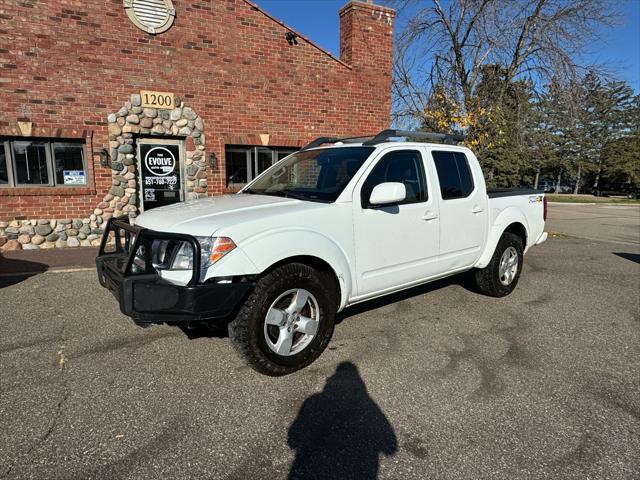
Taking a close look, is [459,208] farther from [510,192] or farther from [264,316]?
[264,316]

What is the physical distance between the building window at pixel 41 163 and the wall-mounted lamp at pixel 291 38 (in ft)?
16.0

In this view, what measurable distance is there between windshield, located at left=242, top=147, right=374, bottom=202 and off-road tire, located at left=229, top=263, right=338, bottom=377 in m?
0.72

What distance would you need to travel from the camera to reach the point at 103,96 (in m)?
8.33

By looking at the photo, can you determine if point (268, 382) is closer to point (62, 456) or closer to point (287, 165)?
point (62, 456)

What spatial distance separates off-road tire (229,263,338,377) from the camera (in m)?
3.03

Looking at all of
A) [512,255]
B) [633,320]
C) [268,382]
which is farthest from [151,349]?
[633,320]

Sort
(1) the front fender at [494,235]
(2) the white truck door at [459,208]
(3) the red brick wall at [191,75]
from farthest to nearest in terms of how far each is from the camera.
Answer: (3) the red brick wall at [191,75] < (1) the front fender at [494,235] < (2) the white truck door at [459,208]

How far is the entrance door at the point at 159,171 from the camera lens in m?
8.92

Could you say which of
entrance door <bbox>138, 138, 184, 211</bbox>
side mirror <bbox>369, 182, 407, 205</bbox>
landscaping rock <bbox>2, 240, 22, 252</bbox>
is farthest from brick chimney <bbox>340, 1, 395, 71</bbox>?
landscaping rock <bbox>2, 240, 22, 252</bbox>

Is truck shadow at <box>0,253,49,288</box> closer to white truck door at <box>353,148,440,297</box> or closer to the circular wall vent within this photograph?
the circular wall vent

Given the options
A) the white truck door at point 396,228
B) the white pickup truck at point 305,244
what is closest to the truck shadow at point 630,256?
the white pickup truck at point 305,244

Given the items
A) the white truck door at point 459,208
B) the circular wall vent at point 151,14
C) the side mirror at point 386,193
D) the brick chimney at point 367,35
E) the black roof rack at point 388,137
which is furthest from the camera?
the brick chimney at point 367,35

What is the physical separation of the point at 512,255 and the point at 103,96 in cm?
782

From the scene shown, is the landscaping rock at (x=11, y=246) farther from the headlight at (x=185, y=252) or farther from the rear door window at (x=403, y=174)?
the rear door window at (x=403, y=174)
